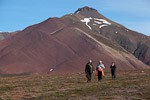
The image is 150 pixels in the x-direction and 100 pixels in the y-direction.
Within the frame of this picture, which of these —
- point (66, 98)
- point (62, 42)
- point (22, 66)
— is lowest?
point (66, 98)

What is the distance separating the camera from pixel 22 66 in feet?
555

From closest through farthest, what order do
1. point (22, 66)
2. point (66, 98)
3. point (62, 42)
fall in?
1. point (66, 98)
2. point (22, 66)
3. point (62, 42)

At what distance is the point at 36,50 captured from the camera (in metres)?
183

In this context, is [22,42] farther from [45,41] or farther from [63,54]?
[63,54]

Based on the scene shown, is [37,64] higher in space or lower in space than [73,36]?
lower

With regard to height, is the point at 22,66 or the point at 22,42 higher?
the point at 22,42

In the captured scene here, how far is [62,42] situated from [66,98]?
553 feet

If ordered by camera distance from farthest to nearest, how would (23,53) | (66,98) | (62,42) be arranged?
(62,42) < (23,53) < (66,98)

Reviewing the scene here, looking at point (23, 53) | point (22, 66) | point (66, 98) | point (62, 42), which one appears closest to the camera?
point (66, 98)

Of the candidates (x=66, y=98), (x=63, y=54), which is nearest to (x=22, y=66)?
(x=63, y=54)

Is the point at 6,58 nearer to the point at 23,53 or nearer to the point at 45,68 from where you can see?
the point at 23,53

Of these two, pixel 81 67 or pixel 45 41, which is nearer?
pixel 81 67

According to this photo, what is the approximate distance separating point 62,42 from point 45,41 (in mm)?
8611

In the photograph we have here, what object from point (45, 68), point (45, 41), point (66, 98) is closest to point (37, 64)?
point (45, 68)
